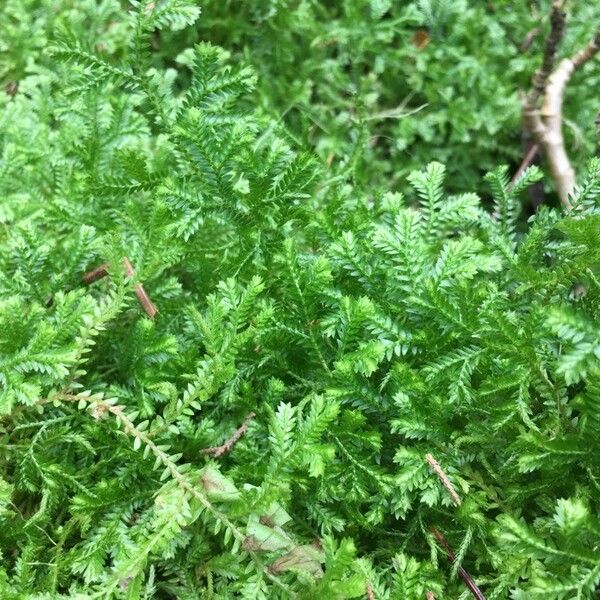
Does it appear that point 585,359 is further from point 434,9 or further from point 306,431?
point 434,9

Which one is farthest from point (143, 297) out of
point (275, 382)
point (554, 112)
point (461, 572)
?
point (554, 112)

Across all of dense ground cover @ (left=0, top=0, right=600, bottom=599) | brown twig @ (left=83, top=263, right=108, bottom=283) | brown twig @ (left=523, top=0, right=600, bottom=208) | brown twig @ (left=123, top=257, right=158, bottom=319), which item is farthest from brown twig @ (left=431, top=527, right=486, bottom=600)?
brown twig @ (left=523, top=0, right=600, bottom=208)

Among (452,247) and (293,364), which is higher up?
(452,247)

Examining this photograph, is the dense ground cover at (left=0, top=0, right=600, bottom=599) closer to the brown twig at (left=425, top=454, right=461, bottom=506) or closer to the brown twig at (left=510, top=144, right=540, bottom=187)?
the brown twig at (left=425, top=454, right=461, bottom=506)

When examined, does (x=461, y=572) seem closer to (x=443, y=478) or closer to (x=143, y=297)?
(x=443, y=478)

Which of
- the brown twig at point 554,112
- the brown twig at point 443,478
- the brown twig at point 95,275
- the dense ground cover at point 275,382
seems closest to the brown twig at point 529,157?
the brown twig at point 554,112

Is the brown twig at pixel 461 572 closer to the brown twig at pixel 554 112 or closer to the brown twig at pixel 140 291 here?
the brown twig at pixel 140 291

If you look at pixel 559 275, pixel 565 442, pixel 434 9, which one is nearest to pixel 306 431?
pixel 565 442
